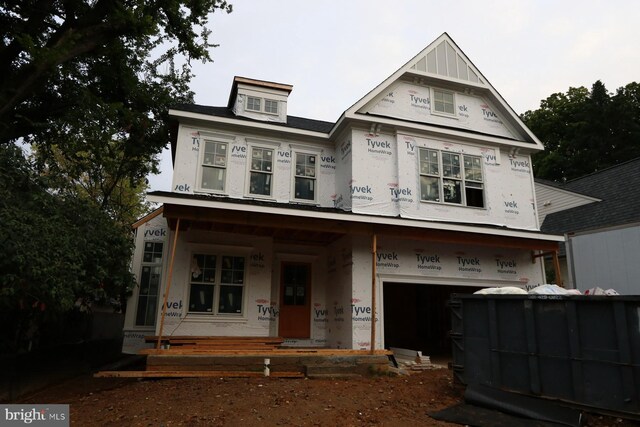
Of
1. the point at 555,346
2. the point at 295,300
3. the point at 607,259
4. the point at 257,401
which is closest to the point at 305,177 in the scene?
the point at 295,300

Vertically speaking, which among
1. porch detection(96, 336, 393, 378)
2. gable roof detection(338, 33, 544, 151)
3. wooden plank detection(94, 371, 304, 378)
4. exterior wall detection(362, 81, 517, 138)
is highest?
gable roof detection(338, 33, 544, 151)

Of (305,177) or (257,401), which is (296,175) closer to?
(305,177)

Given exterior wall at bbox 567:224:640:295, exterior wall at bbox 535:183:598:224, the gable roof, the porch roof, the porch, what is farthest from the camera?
exterior wall at bbox 535:183:598:224

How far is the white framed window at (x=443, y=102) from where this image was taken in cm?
1288

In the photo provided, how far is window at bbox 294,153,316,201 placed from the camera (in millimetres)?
12091

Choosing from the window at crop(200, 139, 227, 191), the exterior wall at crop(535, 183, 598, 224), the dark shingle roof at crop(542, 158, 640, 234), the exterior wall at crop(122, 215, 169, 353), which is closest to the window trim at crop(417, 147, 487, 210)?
the dark shingle roof at crop(542, 158, 640, 234)

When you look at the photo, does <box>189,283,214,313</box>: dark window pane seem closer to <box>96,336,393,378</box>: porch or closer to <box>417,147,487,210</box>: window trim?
<box>96,336,393,378</box>: porch

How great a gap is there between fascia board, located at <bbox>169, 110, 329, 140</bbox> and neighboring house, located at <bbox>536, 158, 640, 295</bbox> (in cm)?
735

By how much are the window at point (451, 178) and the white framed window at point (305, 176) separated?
318cm

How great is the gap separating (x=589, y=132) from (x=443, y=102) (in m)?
31.7

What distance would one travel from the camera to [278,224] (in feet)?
31.3

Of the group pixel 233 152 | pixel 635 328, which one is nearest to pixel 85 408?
pixel 233 152

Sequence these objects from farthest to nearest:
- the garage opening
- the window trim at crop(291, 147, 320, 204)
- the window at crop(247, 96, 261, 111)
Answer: the garage opening < the window at crop(247, 96, 261, 111) < the window trim at crop(291, 147, 320, 204)

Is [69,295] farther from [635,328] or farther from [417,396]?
[635,328]
